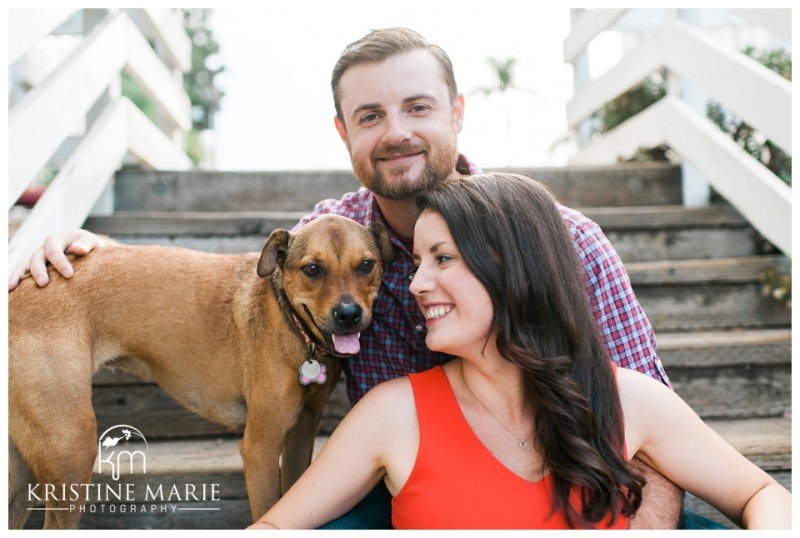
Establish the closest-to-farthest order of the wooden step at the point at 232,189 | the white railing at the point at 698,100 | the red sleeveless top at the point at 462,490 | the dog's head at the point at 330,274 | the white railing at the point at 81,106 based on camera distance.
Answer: the red sleeveless top at the point at 462,490 → the dog's head at the point at 330,274 → the white railing at the point at 81,106 → the white railing at the point at 698,100 → the wooden step at the point at 232,189

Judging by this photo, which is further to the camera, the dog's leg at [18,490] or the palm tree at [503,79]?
the palm tree at [503,79]

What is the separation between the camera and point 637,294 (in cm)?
333

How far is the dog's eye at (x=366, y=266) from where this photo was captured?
2.27 metres

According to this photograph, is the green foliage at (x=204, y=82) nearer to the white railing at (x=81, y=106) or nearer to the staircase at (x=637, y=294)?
the white railing at (x=81, y=106)

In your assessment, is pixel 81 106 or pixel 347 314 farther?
pixel 81 106

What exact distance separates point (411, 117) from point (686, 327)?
192 centimetres

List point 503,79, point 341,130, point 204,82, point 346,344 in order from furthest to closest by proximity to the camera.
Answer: point 204,82 → point 503,79 → point 341,130 → point 346,344

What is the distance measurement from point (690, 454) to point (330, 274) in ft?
3.97

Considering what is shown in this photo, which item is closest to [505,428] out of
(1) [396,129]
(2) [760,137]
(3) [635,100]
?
(1) [396,129]

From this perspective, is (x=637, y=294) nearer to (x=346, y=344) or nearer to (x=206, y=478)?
(x=346, y=344)

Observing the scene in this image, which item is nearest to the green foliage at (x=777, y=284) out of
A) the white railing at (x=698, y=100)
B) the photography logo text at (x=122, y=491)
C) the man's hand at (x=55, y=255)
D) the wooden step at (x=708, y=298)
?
the wooden step at (x=708, y=298)

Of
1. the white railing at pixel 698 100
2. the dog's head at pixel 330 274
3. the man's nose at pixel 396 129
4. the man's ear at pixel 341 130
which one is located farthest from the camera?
the white railing at pixel 698 100

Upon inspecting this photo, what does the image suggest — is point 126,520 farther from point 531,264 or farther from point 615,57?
point 615,57
